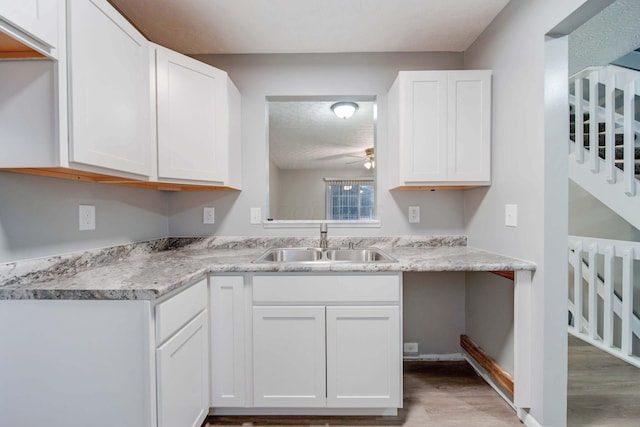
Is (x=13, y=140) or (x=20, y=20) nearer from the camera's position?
(x=20, y=20)

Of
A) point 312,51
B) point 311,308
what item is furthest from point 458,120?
point 311,308

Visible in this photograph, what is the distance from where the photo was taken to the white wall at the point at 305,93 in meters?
2.06

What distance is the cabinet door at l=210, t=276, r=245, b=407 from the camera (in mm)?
1447

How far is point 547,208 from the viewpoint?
1.32 m

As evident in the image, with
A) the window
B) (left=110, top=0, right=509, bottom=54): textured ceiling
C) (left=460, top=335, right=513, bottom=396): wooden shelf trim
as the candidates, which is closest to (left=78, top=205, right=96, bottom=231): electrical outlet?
(left=110, top=0, right=509, bottom=54): textured ceiling

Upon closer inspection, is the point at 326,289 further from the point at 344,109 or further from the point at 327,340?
the point at 344,109

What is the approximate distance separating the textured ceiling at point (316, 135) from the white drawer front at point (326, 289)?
44.3 inches

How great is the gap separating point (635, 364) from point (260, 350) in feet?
8.50

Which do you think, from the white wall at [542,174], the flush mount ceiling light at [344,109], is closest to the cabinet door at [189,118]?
the flush mount ceiling light at [344,109]

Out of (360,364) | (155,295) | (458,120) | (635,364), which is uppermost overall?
(458,120)

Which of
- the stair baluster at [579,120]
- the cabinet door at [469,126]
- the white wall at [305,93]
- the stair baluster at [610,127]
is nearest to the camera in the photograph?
the cabinet door at [469,126]

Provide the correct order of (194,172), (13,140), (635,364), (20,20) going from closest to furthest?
(20,20)
(13,140)
(194,172)
(635,364)

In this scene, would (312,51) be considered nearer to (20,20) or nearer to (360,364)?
(20,20)

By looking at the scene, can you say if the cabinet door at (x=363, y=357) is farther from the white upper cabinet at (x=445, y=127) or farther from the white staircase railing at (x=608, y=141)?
the white staircase railing at (x=608, y=141)
